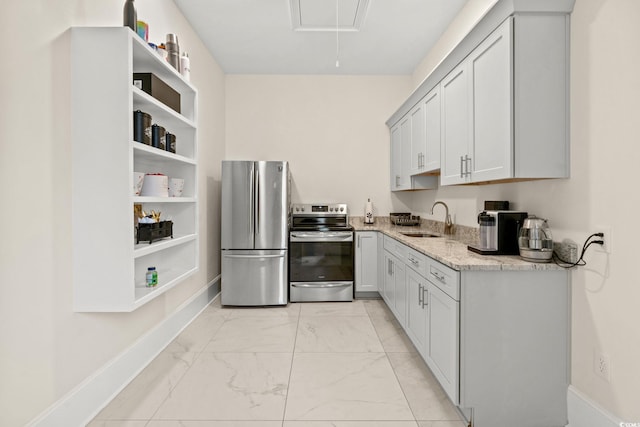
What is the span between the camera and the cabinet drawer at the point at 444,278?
6.34 ft

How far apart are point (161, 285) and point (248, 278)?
180 centimetres

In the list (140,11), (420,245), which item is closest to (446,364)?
(420,245)

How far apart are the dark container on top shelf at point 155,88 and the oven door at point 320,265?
7.07 ft

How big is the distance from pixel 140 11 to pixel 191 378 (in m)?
2.59

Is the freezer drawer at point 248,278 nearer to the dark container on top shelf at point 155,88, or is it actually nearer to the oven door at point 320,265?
the oven door at point 320,265

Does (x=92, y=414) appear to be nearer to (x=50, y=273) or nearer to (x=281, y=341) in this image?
(x=50, y=273)

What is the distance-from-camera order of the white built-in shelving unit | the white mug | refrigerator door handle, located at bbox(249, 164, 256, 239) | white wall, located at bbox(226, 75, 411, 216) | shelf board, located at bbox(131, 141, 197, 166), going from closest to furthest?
the white built-in shelving unit
shelf board, located at bbox(131, 141, 197, 166)
the white mug
refrigerator door handle, located at bbox(249, 164, 256, 239)
white wall, located at bbox(226, 75, 411, 216)

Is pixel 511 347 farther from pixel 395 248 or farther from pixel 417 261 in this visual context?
pixel 395 248

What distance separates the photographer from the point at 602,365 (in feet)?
5.63

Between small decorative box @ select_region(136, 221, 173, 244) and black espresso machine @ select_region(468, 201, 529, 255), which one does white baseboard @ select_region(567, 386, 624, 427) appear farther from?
small decorative box @ select_region(136, 221, 173, 244)

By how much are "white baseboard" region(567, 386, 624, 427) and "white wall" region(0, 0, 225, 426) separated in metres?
2.56

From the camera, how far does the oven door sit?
4.26m

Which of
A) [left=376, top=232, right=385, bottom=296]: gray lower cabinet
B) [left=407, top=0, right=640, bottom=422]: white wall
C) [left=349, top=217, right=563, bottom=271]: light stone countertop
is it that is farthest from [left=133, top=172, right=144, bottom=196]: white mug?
[left=376, top=232, right=385, bottom=296]: gray lower cabinet

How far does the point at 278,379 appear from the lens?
2426 mm
